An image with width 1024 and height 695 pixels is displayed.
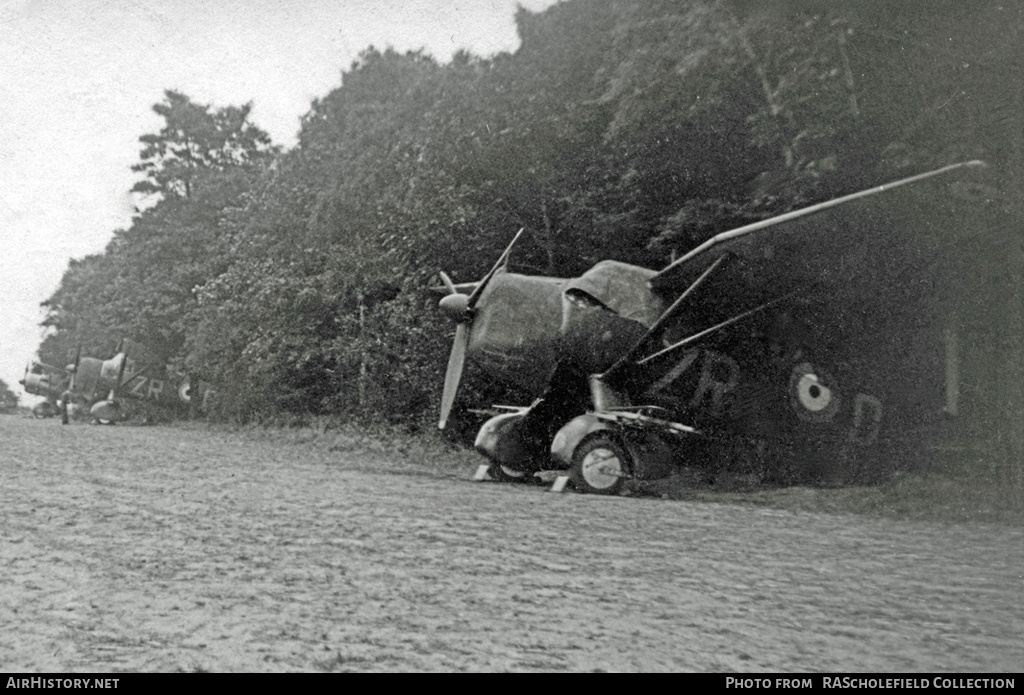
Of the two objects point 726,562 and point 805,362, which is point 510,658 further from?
point 805,362

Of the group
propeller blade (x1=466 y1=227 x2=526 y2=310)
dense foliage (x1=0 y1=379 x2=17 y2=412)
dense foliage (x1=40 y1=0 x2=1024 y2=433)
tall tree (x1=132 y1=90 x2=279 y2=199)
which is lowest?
dense foliage (x1=0 y1=379 x2=17 y2=412)

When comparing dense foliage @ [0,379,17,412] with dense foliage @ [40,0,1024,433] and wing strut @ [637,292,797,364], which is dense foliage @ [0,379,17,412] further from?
wing strut @ [637,292,797,364]

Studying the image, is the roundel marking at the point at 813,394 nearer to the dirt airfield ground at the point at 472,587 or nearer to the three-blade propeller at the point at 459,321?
the dirt airfield ground at the point at 472,587

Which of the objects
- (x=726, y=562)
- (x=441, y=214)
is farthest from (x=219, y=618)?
(x=441, y=214)

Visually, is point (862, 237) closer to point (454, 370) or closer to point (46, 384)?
point (454, 370)

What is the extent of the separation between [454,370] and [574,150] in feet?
8.57

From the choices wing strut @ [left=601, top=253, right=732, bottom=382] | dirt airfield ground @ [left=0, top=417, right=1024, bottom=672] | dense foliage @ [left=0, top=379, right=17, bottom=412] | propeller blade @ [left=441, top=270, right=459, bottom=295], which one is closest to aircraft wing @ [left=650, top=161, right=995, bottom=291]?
wing strut @ [left=601, top=253, right=732, bottom=382]

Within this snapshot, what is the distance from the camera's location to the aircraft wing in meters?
6.15

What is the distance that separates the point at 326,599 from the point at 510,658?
0.80m

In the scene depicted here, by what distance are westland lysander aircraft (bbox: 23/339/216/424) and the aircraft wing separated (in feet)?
54.4

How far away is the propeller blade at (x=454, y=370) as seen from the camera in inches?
338

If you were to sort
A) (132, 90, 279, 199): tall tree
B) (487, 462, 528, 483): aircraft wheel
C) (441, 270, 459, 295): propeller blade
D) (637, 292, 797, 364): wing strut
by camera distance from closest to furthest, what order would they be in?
(637, 292, 797, 364): wing strut → (487, 462, 528, 483): aircraft wheel → (441, 270, 459, 295): propeller blade → (132, 90, 279, 199): tall tree

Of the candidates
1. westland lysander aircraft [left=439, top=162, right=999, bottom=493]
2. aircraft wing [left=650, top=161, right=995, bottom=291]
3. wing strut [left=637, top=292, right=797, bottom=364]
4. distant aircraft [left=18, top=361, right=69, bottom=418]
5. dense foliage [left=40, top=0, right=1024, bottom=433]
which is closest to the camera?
aircraft wing [left=650, top=161, right=995, bottom=291]

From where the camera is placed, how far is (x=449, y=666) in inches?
77.6
